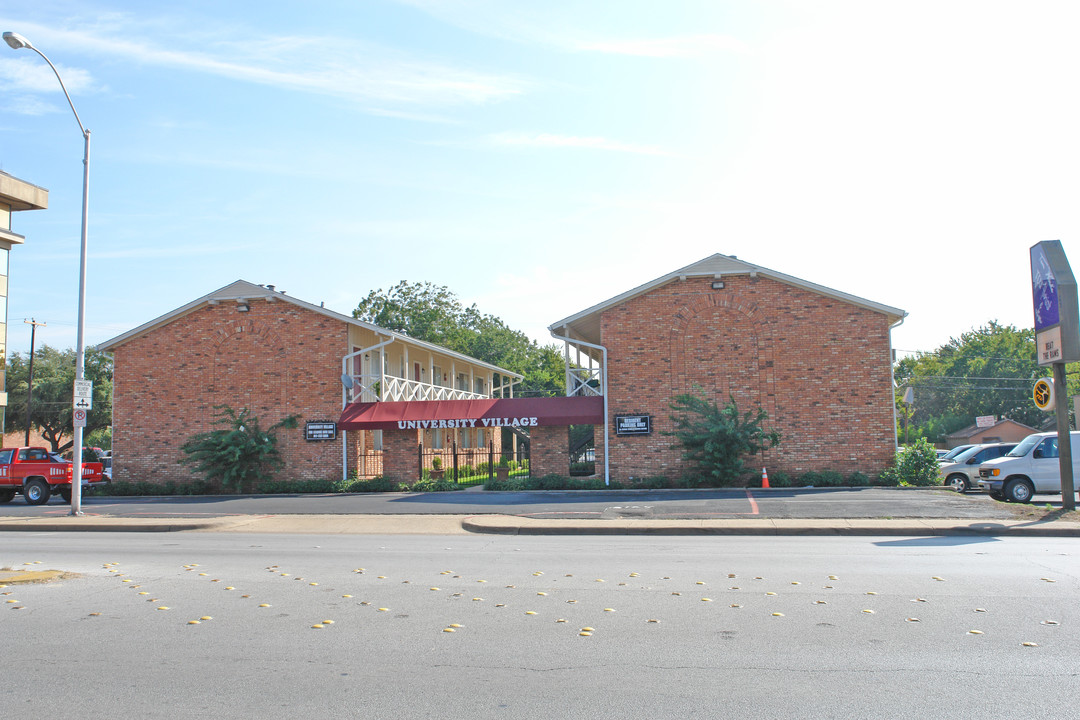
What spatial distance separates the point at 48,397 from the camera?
5431cm

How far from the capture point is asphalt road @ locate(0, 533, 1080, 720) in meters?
5.46

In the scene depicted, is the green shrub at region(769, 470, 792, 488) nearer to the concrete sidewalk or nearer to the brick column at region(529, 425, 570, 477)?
the brick column at region(529, 425, 570, 477)

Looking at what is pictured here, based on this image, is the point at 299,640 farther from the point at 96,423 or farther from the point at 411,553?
Answer: the point at 96,423

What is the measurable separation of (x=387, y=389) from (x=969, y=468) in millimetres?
20972

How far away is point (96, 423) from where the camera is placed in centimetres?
5684

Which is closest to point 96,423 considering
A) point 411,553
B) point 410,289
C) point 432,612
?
point 410,289

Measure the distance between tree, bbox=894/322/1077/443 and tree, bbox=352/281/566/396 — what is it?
32744mm

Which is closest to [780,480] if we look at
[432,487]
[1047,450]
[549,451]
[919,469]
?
[919,469]

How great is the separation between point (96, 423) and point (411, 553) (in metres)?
52.7

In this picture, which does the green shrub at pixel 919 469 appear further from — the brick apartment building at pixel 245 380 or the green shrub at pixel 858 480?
the brick apartment building at pixel 245 380

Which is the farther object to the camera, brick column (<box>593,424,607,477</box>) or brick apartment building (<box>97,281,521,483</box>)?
brick apartment building (<box>97,281,521,483</box>)

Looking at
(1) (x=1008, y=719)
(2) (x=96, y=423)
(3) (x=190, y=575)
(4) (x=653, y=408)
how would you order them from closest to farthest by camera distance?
(1) (x=1008, y=719)
(3) (x=190, y=575)
(4) (x=653, y=408)
(2) (x=96, y=423)

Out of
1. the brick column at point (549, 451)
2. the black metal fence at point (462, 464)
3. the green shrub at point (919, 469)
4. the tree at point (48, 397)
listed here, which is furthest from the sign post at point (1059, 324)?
the tree at point (48, 397)

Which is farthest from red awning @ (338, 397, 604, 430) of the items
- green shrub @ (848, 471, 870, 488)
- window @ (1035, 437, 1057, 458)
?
window @ (1035, 437, 1057, 458)
